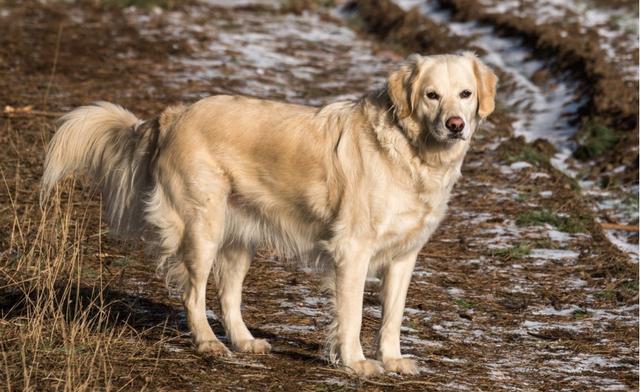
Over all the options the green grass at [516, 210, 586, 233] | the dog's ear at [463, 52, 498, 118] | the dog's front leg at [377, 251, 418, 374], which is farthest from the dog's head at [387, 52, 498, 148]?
the green grass at [516, 210, 586, 233]

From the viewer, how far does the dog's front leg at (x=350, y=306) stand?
5.35m

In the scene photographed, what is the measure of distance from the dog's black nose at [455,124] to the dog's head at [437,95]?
0.09 feet

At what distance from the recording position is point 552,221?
877 cm

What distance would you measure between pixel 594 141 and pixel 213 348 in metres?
6.55

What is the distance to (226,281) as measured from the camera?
597 cm

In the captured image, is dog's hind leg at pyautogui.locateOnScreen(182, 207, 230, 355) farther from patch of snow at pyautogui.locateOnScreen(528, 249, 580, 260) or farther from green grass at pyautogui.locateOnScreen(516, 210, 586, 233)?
green grass at pyautogui.locateOnScreen(516, 210, 586, 233)

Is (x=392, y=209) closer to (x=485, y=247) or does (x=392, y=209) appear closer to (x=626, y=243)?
(x=485, y=247)

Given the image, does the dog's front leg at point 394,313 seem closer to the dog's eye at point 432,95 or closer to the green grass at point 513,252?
the dog's eye at point 432,95

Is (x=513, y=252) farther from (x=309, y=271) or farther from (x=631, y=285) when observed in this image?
(x=309, y=271)

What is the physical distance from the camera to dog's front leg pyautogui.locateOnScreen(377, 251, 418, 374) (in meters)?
5.49

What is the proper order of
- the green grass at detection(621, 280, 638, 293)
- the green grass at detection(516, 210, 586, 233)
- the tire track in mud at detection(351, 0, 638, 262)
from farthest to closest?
the tire track in mud at detection(351, 0, 638, 262), the green grass at detection(516, 210, 586, 233), the green grass at detection(621, 280, 638, 293)

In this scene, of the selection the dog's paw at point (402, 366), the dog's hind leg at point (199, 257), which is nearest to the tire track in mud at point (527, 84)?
the dog's paw at point (402, 366)

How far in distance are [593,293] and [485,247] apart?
3.55ft

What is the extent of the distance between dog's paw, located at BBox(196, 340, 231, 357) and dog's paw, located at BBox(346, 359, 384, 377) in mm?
698
